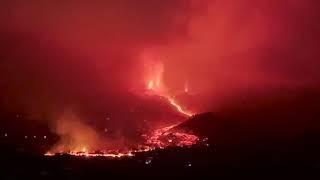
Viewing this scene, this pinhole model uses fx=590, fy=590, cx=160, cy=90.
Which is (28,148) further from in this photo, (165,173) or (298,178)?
(298,178)

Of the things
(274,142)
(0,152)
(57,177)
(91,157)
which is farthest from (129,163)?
(274,142)

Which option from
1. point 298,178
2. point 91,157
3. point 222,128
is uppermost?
point 222,128

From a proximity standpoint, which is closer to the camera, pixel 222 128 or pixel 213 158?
pixel 213 158

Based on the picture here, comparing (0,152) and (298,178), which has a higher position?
(0,152)

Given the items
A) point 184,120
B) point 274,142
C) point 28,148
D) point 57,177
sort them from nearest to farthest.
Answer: point 57,177 < point 28,148 < point 274,142 < point 184,120

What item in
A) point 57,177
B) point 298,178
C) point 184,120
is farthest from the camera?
point 184,120

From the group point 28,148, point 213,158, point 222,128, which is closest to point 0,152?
point 28,148
